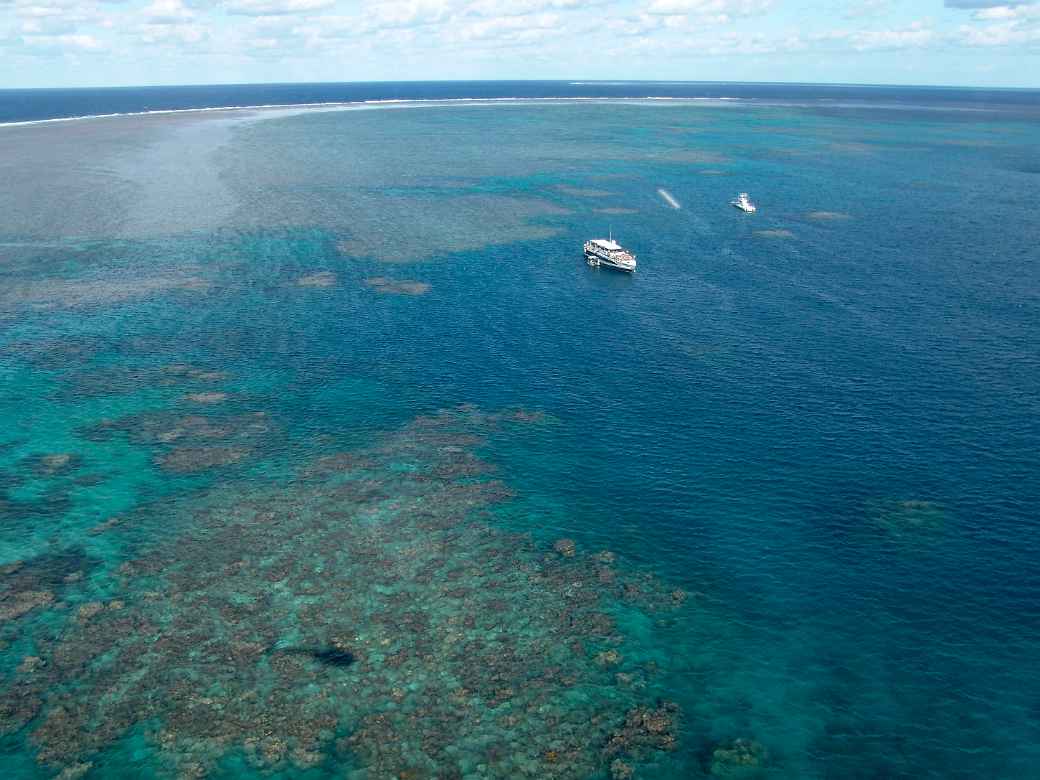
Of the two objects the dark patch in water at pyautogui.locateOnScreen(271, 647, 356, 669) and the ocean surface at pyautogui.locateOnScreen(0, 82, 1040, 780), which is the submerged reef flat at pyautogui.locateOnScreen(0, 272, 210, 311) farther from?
the dark patch in water at pyautogui.locateOnScreen(271, 647, 356, 669)

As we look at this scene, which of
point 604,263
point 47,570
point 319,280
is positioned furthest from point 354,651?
point 604,263

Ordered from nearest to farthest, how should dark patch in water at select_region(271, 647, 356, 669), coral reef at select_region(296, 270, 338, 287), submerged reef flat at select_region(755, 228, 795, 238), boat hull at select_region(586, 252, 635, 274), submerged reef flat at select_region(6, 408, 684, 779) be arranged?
submerged reef flat at select_region(6, 408, 684, 779) → dark patch in water at select_region(271, 647, 356, 669) → coral reef at select_region(296, 270, 338, 287) → boat hull at select_region(586, 252, 635, 274) → submerged reef flat at select_region(755, 228, 795, 238)

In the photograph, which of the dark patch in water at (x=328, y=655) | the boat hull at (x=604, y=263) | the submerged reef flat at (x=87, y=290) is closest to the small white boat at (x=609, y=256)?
the boat hull at (x=604, y=263)

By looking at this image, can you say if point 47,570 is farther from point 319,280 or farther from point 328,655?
point 319,280

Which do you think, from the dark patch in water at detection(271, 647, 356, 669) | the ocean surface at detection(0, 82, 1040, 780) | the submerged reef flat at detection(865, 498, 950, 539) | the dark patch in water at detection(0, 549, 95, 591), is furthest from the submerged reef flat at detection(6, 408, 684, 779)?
the submerged reef flat at detection(865, 498, 950, 539)

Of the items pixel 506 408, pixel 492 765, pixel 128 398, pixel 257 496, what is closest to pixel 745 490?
pixel 506 408
